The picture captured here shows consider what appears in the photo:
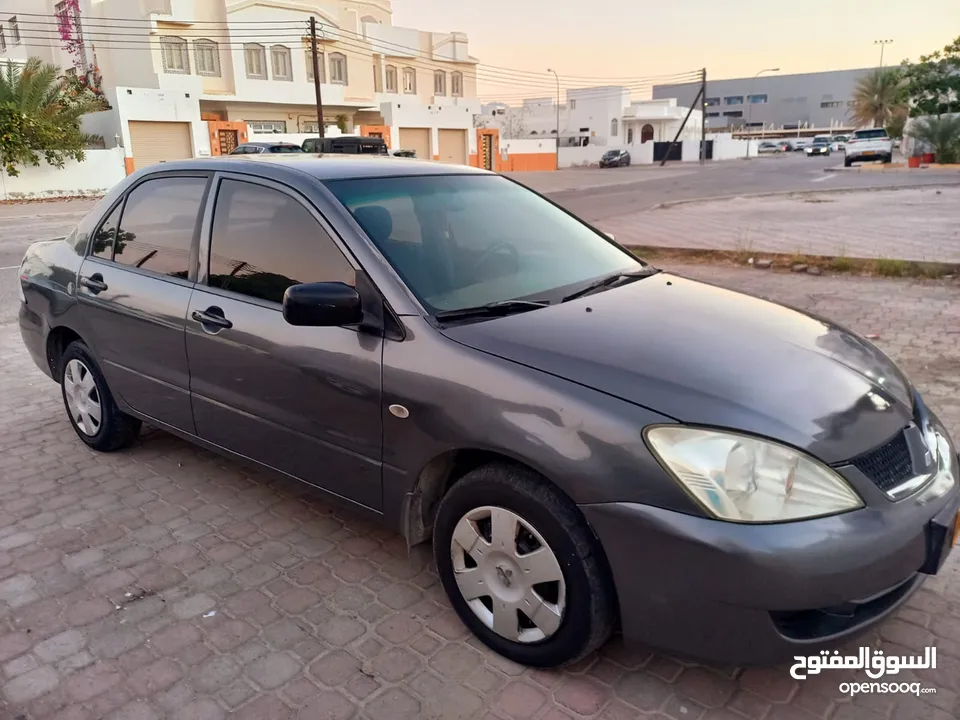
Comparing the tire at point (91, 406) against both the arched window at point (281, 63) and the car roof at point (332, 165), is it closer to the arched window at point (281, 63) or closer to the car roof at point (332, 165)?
the car roof at point (332, 165)

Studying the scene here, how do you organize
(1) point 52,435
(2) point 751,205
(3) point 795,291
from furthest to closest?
(2) point 751,205 < (3) point 795,291 < (1) point 52,435

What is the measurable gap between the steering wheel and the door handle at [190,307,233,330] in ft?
3.64

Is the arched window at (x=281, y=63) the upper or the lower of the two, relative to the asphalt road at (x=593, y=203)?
upper

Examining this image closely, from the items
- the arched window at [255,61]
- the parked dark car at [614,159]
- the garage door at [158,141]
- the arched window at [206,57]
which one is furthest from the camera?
the parked dark car at [614,159]

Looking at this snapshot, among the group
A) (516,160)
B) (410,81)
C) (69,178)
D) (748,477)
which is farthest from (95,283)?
(516,160)

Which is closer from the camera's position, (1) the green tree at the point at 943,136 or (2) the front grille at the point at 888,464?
(2) the front grille at the point at 888,464

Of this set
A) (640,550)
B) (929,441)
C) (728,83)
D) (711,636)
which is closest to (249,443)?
(640,550)

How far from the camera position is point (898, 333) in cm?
645

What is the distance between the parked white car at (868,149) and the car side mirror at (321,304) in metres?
41.9

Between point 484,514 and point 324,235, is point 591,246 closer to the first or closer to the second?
point 324,235

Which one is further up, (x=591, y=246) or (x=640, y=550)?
(x=591, y=246)

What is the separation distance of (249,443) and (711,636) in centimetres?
215

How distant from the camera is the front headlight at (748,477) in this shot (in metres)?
2.08

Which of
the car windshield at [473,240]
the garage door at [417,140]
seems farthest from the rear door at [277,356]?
the garage door at [417,140]
